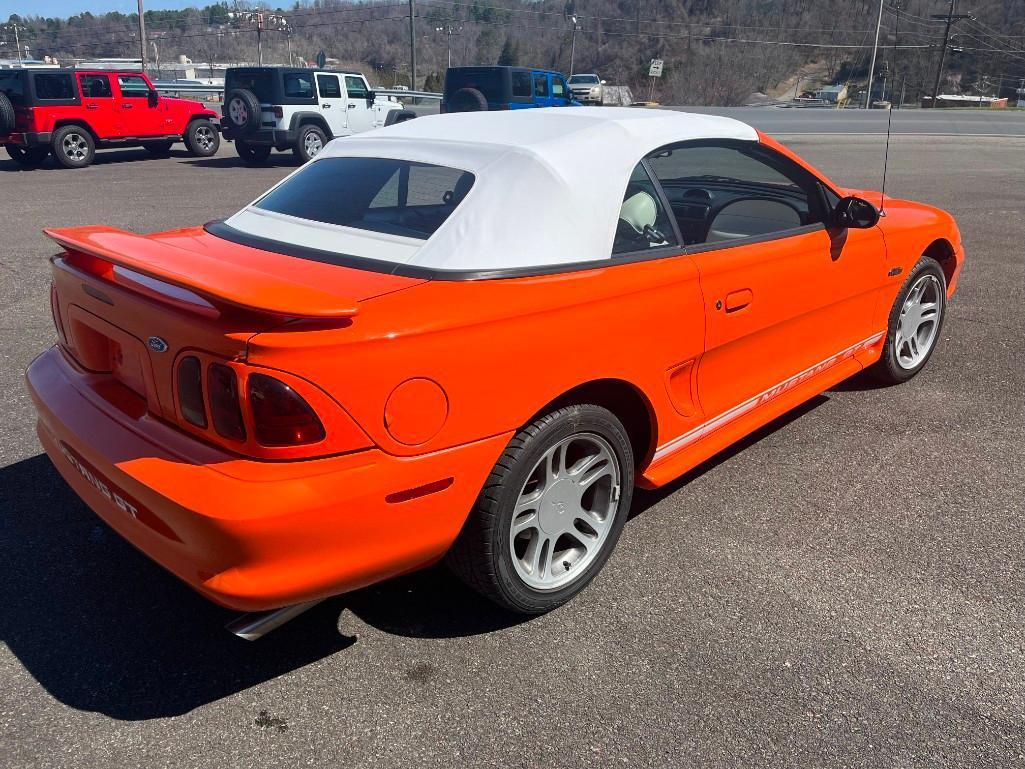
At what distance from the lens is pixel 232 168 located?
16562 millimetres

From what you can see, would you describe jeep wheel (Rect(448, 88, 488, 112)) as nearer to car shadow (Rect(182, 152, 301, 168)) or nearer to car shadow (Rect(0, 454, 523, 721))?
car shadow (Rect(182, 152, 301, 168))

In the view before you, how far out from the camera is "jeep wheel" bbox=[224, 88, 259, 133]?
16.2 meters

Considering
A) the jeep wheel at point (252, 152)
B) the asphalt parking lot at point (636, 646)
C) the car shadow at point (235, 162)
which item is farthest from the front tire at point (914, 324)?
the car shadow at point (235, 162)

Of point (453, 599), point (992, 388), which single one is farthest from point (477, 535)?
point (992, 388)

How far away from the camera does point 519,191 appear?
2732 millimetres

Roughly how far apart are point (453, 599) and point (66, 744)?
3.94 ft

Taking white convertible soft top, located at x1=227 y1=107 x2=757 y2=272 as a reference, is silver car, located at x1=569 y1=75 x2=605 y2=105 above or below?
above

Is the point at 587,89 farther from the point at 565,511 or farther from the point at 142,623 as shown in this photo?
the point at 142,623

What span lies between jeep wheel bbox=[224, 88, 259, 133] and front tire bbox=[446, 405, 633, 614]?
15426 millimetres

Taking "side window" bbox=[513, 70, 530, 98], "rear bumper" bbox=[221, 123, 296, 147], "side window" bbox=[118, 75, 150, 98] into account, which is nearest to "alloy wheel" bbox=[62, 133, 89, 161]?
"side window" bbox=[118, 75, 150, 98]

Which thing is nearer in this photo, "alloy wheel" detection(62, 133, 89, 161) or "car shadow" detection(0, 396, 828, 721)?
"car shadow" detection(0, 396, 828, 721)

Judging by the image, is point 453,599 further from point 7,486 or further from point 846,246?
point 846,246

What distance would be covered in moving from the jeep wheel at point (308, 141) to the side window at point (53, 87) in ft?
13.6

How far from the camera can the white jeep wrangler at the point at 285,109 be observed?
16.4m
